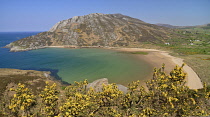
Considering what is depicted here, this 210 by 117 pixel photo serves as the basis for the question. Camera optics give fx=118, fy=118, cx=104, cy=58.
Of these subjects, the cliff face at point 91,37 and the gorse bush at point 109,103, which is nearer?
the gorse bush at point 109,103

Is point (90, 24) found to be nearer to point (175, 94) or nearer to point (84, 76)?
point (84, 76)

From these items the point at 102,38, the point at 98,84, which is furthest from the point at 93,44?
the point at 98,84

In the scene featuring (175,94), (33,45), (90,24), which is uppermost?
(90,24)

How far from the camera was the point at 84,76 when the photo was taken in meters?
57.4

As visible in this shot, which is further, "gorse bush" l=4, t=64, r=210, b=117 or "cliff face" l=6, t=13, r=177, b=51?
"cliff face" l=6, t=13, r=177, b=51

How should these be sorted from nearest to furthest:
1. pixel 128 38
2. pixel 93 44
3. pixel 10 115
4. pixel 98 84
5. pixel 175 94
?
pixel 10 115 → pixel 175 94 → pixel 98 84 → pixel 93 44 → pixel 128 38

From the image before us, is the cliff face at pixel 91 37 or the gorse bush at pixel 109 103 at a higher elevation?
the cliff face at pixel 91 37

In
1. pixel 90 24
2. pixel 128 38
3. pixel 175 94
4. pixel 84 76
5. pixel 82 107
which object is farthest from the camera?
pixel 90 24

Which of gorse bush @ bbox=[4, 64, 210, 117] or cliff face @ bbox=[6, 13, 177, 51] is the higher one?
cliff face @ bbox=[6, 13, 177, 51]

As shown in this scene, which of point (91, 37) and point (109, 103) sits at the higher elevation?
point (91, 37)

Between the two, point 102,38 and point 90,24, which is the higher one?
point 90,24

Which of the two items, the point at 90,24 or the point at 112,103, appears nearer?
the point at 112,103

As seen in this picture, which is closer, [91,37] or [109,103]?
[109,103]

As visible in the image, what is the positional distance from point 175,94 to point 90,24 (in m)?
190
